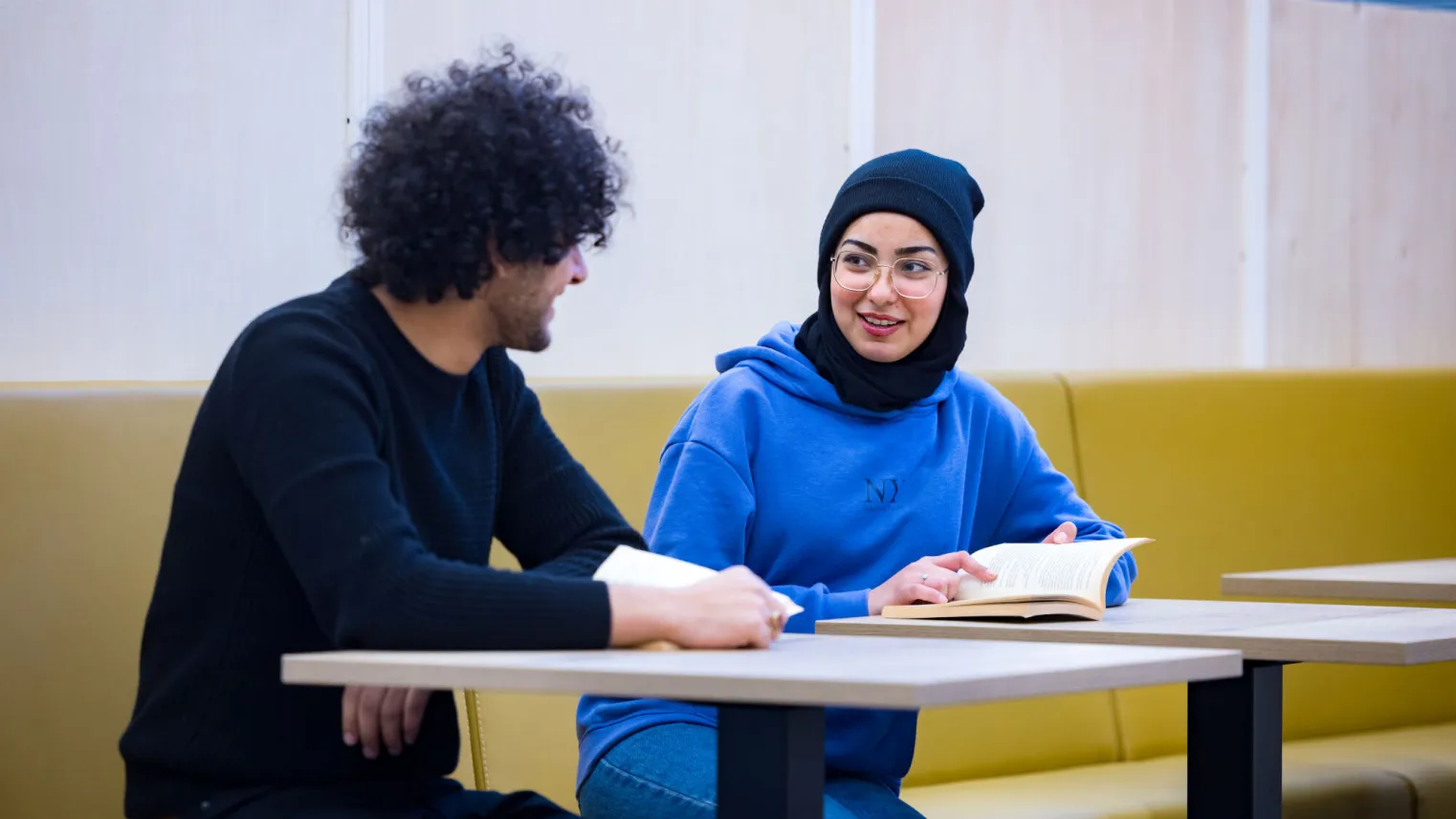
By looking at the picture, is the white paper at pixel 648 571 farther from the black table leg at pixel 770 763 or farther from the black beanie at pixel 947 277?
the black beanie at pixel 947 277

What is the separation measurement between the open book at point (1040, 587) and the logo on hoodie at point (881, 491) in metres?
0.24

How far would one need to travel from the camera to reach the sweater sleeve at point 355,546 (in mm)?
1438

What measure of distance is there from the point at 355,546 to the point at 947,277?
1199 mm

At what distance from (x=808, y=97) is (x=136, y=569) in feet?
5.19

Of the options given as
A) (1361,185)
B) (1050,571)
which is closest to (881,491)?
(1050,571)

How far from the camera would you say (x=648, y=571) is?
1638 mm

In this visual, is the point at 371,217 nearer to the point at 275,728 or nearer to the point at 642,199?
the point at 275,728

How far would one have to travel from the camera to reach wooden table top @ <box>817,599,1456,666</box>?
5.78ft

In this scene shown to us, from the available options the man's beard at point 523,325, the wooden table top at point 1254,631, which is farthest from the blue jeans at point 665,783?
the man's beard at point 523,325

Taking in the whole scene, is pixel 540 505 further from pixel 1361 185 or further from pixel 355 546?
pixel 1361 185

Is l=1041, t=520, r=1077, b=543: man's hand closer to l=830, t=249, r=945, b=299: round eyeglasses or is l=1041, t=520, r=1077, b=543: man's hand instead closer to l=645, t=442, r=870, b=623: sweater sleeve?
l=645, t=442, r=870, b=623: sweater sleeve

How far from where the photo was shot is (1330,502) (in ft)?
11.6

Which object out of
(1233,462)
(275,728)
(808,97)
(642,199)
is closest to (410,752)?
(275,728)

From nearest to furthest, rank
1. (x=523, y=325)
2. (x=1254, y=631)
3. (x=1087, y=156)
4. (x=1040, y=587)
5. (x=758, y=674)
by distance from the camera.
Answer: (x=758, y=674) < (x=523, y=325) < (x=1254, y=631) < (x=1040, y=587) < (x=1087, y=156)
